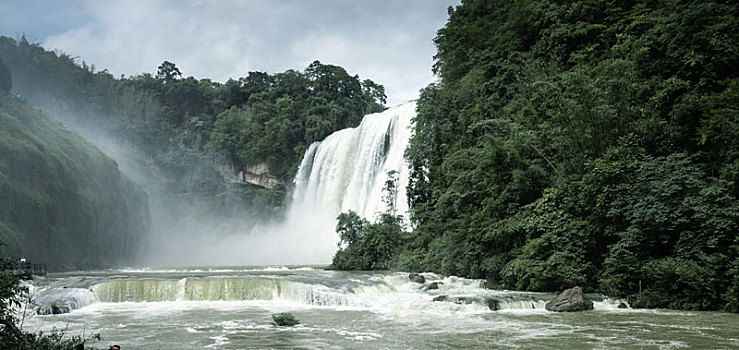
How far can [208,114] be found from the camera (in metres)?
64.1

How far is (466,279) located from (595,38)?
11.2 m

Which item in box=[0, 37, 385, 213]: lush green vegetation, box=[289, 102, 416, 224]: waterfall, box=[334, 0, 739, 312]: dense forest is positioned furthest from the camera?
box=[0, 37, 385, 213]: lush green vegetation

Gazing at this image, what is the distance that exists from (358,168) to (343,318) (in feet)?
79.2

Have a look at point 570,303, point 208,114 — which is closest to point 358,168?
point 570,303

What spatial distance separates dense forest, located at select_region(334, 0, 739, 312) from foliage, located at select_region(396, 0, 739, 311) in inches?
1.7

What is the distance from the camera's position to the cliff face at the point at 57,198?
953 inches

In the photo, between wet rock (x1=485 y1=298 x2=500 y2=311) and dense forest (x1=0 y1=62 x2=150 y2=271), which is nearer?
wet rock (x1=485 y1=298 x2=500 y2=311)

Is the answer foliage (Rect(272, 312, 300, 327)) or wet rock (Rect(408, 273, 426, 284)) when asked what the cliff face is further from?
wet rock (Rect(408, 273, 426, 284))

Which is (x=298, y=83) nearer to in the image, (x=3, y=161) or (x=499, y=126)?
(x=3, y=161)

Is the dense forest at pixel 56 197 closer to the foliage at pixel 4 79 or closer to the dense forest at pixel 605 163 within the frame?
the foliage at pixel 4 79

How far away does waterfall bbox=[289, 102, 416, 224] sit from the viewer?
108ft

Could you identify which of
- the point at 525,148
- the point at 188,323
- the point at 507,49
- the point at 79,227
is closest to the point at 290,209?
the point at 79,227

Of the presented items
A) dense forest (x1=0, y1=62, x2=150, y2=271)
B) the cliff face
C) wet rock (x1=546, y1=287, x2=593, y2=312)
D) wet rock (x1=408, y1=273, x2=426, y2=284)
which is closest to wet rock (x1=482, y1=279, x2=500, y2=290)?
wet rock (x1=408, y1=273, x2=426, y2=284)

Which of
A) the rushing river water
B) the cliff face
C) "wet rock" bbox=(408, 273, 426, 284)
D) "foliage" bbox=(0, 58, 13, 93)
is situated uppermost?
"foliage" bbox=(0, 58, 13, 93)
